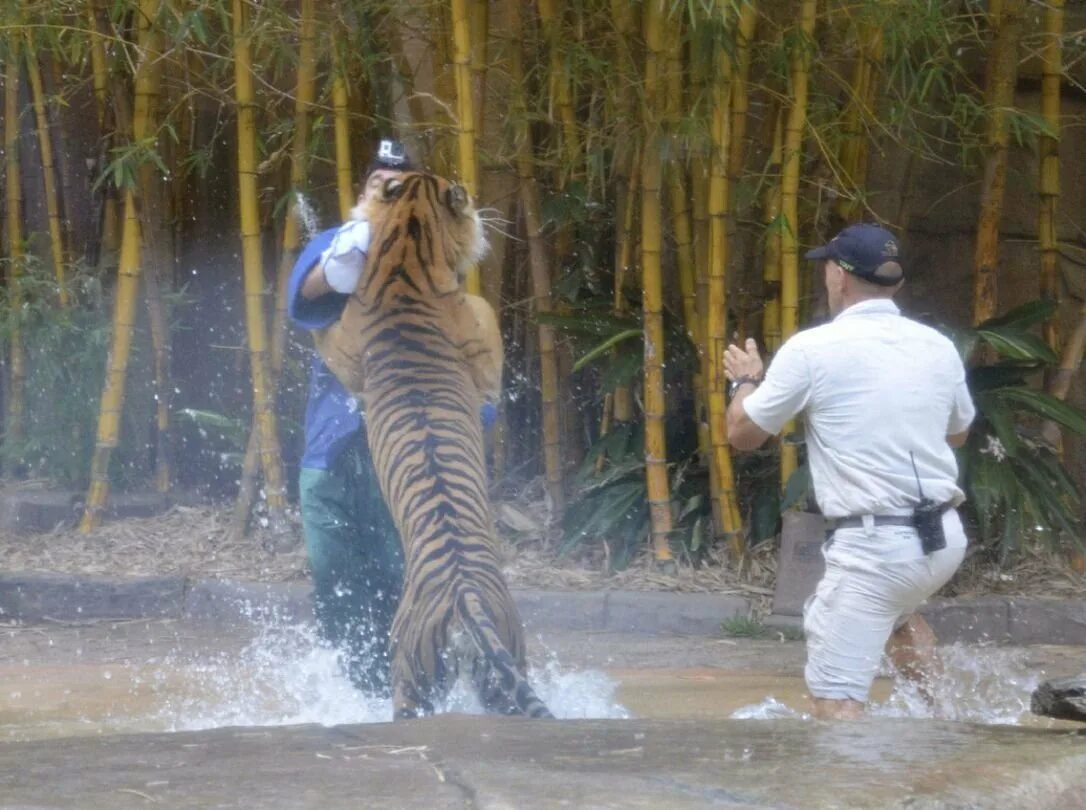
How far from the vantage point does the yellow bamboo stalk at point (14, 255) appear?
693cm

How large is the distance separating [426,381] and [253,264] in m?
2.38

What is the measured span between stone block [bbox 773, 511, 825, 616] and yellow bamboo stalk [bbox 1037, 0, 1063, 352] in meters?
1.34

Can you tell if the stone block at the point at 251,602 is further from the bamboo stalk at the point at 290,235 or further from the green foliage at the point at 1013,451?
the green foliage at the point at 1013,451

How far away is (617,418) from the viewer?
655 centimetres

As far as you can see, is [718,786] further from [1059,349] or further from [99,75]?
[99,75]

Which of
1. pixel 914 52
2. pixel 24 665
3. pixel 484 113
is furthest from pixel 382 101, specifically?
pixel 24 665

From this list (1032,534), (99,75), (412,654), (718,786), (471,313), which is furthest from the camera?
(99,75)

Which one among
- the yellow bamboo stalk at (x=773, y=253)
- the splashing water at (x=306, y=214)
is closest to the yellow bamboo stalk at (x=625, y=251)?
the yellow bamboo stalk at (x=773, y=253)

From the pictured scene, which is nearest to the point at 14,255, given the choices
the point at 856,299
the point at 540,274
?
the point at 540,274

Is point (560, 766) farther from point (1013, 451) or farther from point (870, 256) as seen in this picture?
point (1013, 451)

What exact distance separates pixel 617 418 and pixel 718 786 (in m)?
4.08

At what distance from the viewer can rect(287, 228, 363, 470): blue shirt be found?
396cm

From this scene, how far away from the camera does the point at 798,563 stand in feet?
19.0

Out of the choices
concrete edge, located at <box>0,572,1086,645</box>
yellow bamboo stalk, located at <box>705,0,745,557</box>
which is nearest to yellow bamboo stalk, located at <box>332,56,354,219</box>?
yellow bamboo stalk, located at <box>705,0,745,557</box>
